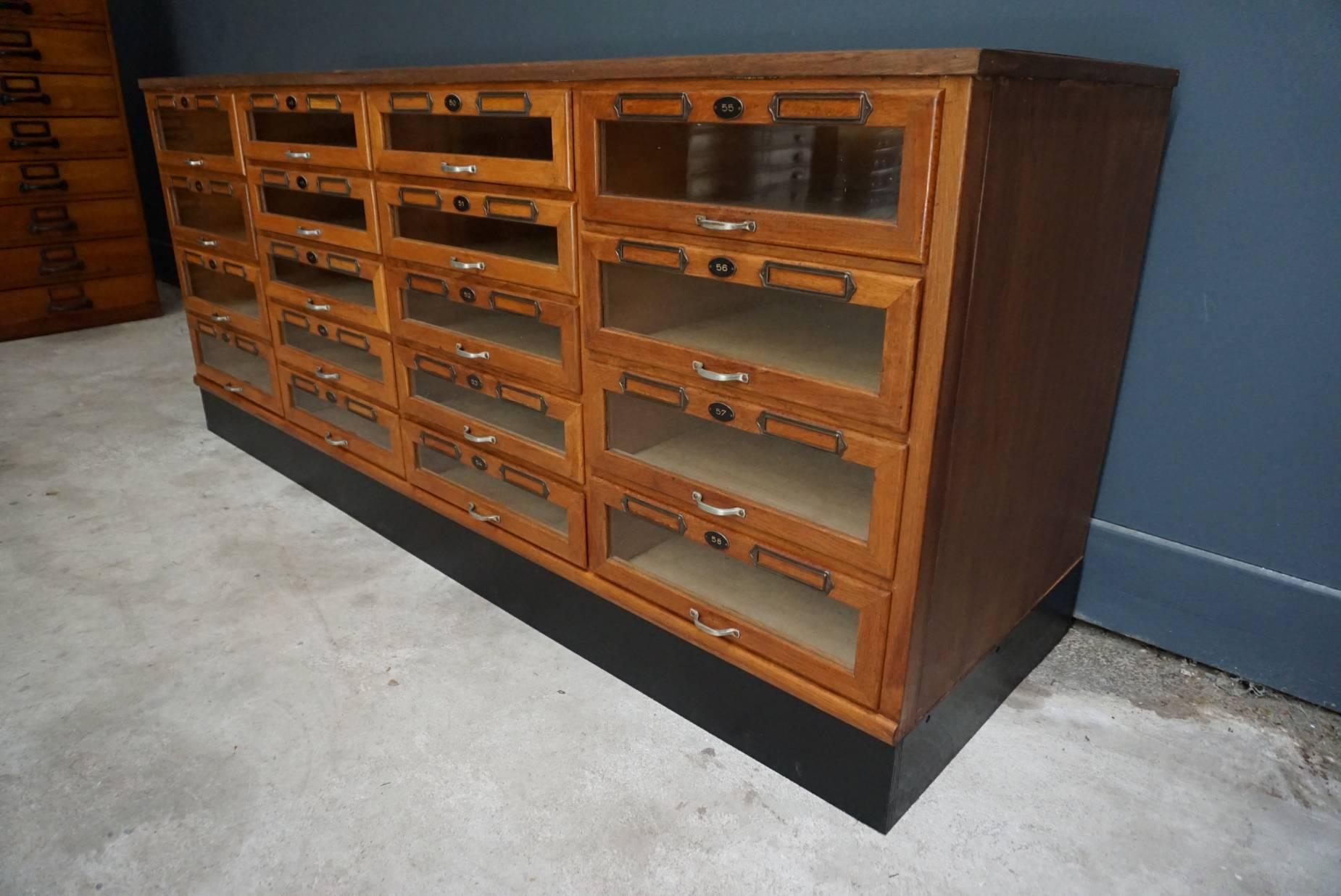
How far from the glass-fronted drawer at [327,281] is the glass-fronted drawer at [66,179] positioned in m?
2.43

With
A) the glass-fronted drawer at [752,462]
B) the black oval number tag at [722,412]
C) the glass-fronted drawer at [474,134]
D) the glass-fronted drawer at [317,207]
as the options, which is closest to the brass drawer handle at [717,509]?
the glass-fronted drawer at [752,462]

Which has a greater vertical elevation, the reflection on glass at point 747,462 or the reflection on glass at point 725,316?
the reflection on glass at point 725,316

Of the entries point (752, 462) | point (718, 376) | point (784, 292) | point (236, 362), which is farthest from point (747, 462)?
point (236, 362)

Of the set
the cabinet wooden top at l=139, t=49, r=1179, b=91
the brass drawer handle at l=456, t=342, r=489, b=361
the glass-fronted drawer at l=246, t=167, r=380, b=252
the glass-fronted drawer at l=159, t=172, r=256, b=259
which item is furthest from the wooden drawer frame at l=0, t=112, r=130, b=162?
the brass drawer handle at l=456, t=342, r=489, b=361

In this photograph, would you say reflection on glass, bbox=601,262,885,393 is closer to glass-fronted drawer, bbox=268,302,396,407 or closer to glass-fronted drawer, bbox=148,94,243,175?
glass-fronted drawer, bbox=268,302,396,407

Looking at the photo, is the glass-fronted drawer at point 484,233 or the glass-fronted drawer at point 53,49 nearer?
the glass-fronted drawer at point 484,233

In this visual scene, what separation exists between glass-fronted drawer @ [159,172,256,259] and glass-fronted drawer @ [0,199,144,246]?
1.81m

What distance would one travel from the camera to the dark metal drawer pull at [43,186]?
13.1ft

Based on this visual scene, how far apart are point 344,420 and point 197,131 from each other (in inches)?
37.7

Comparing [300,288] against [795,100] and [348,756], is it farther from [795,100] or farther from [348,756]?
[795,100]

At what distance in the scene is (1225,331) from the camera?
1.66 metres

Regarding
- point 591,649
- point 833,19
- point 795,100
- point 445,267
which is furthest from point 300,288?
point 795,100

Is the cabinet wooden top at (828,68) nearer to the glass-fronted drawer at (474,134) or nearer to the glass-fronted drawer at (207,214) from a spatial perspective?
the glass-fronted drawer at (474,134)

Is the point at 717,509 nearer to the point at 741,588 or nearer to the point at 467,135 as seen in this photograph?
the point at 741,588
